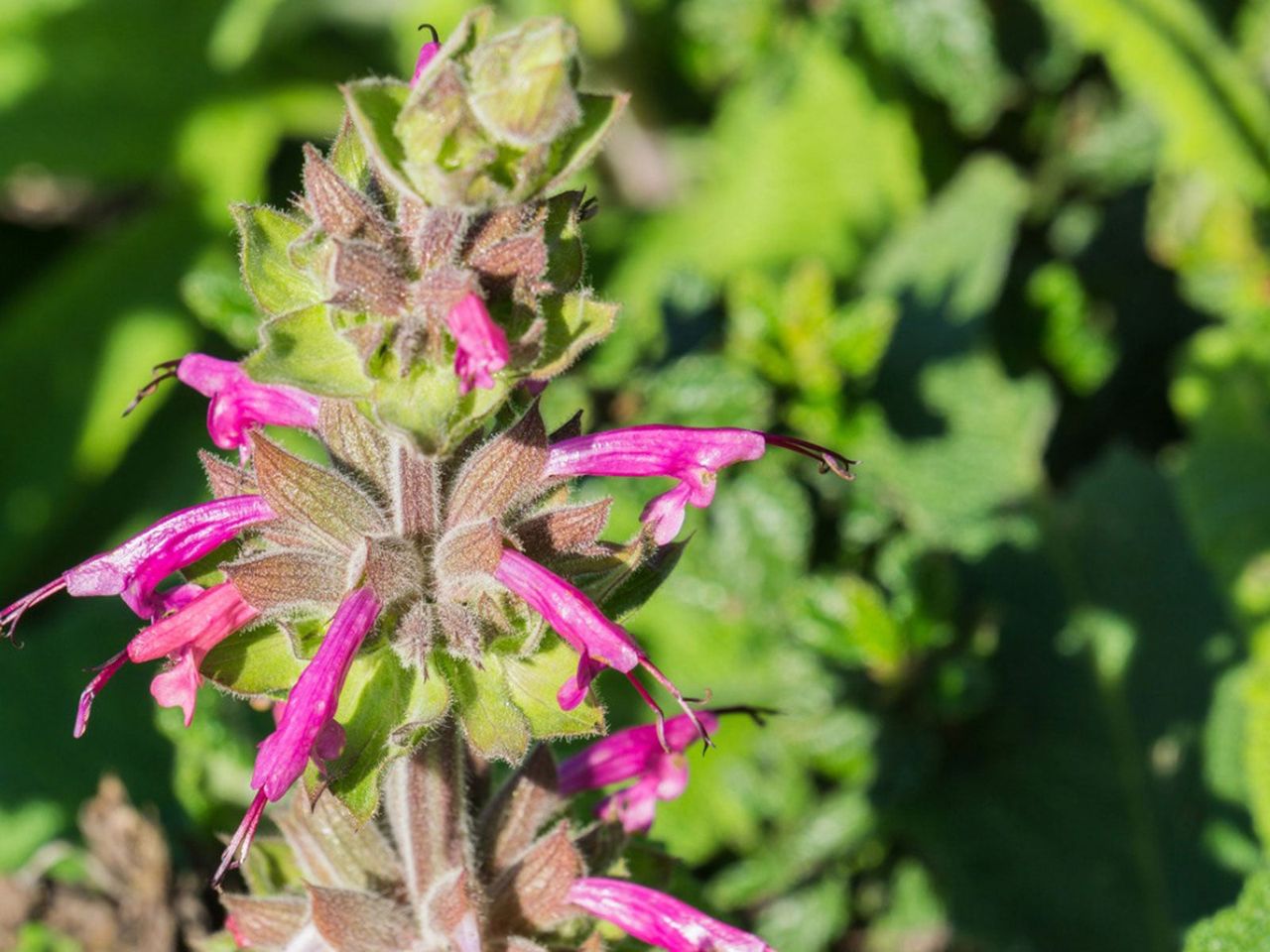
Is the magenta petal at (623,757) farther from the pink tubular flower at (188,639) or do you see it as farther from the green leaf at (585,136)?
the green leaf at (585,136)

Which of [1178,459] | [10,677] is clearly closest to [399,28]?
[10,677]

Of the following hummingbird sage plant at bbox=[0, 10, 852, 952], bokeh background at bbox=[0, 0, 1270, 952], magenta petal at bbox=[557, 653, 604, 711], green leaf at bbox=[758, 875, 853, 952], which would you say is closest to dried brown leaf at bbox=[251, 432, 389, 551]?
hummingbird sage plant at bbox=[0, 10, 852, 952]

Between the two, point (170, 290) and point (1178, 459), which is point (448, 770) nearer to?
point (1178, 459)

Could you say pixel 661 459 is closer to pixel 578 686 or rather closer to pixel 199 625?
pixel 578 686

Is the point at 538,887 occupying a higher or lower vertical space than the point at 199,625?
lower

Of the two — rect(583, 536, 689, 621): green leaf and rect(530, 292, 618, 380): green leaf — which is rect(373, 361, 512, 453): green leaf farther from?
rect(583, 536, 689, 621): green leaf

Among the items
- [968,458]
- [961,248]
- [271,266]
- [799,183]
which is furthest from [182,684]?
[799,183]
